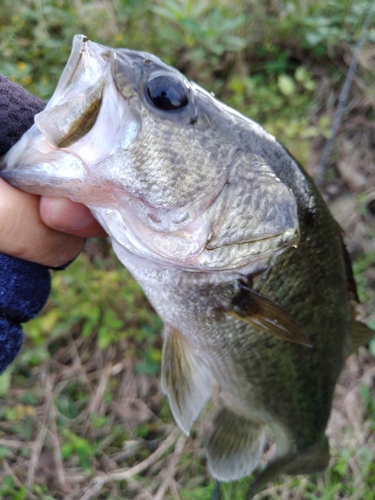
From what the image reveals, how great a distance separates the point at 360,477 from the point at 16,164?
7.37 ft

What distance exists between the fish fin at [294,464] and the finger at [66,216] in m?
1.19

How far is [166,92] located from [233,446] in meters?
1.37

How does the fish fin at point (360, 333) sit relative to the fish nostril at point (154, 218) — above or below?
below

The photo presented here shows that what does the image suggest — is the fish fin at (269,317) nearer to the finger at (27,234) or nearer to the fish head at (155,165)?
the fish head at (155,165)

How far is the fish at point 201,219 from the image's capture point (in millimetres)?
842

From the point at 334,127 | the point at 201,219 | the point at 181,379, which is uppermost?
the point at 334,127

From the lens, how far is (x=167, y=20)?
2.48m

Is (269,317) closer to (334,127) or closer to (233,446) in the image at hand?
(233,446)

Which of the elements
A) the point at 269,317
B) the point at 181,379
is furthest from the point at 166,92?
the point at 181,379

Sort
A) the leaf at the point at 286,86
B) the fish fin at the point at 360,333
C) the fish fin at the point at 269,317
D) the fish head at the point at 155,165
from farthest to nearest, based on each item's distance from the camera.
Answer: the leaf at the point at 286,86 → the fish fin at the point at 360,333 → the fish fin at the point at 269,317 → the fish head at the point at 155,165

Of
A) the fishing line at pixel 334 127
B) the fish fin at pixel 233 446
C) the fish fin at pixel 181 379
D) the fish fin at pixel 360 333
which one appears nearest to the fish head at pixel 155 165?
the fish fin at pixel 181 379

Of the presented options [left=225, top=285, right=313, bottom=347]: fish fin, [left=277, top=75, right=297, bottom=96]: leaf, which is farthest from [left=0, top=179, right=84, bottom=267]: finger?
[left=277, top=75, right=297, bottom=96]: leaf

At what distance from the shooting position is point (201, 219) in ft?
3.09

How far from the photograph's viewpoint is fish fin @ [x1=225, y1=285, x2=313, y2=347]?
107 cm
